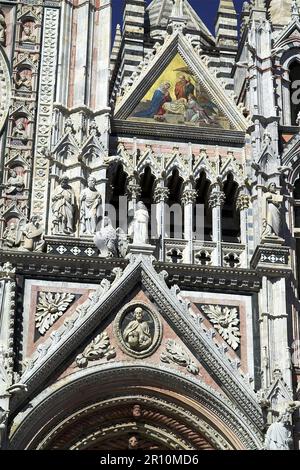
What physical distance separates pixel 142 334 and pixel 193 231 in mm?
2707

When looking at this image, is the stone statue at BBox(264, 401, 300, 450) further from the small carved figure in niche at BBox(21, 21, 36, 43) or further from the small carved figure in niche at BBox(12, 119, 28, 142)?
the small carved figure in niche at BBox(21, 21, 36, 43)

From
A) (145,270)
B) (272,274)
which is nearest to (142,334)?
(145,270)

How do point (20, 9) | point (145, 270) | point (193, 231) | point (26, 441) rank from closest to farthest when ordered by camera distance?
point (26, 441) < point (145, 270) < point (193, 231) < point (20, 9)

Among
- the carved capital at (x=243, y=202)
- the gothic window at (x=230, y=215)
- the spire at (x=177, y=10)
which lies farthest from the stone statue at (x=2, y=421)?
the spire at (x=177, y=10)

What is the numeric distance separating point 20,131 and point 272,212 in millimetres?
4583

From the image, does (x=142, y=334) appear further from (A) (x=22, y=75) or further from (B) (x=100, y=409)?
(A) (x=22, y=75)

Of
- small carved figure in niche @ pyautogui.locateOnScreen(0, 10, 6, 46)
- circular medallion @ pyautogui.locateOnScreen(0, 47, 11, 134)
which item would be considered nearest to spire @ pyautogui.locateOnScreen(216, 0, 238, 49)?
small carved figure in niche @ pyautogui.locateOnScreen(0, 10, 6, 46)

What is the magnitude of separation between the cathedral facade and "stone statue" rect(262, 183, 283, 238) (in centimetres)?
3

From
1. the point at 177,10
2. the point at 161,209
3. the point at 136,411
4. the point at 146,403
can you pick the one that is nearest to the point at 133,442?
the point at 136,411

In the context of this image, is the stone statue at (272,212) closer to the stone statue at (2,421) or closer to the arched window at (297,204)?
the arched window at (297,204)

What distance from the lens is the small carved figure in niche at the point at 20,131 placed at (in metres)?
20.8

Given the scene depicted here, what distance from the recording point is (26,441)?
17.5m

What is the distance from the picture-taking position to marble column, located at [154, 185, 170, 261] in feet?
66.5

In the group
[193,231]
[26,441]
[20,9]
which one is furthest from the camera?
[20,9]
